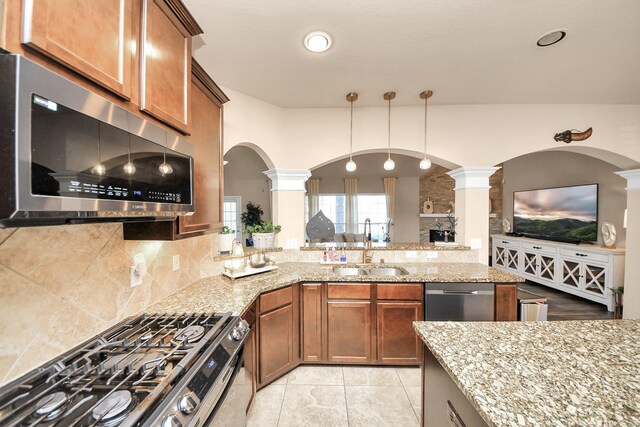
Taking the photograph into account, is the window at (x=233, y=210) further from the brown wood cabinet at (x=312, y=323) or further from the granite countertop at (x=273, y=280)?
the brown wood cabinet at (x=312, y=323)

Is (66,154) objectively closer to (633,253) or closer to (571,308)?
(633,253)

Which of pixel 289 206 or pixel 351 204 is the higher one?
pixel 351 204

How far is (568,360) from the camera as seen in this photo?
1.03 metres

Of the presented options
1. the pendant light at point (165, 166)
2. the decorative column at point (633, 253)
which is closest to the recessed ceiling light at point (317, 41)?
the pendant light at point (165, 166)

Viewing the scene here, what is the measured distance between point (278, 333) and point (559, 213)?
5.66m

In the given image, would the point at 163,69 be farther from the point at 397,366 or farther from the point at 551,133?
the point at 551,133

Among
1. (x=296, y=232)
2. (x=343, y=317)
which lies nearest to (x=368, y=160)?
(x=296, y=232)

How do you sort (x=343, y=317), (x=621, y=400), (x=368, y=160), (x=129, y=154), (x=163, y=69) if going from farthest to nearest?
1. (x=368, y=160)
2. (x=343, y=317)
3. (x=163, y=69)
4. (x=129, y=154)
5. (x=621, y=400)

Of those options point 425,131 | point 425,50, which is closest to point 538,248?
point 425,131

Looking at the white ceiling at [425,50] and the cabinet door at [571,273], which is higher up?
the white ceiling at [425,50]

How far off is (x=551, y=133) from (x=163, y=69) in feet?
12.2

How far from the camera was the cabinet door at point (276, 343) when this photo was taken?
6.73 feet

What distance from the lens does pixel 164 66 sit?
1.20 m

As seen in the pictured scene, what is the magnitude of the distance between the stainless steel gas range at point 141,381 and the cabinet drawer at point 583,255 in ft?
17.1
